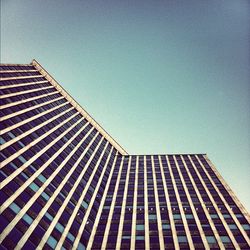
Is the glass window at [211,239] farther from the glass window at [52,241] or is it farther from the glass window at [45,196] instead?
the glass window at [45,196]

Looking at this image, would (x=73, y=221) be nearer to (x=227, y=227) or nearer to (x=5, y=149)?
(x=5, y=149)

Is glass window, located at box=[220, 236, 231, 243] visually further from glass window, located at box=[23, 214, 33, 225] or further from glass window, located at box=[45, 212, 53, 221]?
glass window, located at box=[23, 214, 33, 225]

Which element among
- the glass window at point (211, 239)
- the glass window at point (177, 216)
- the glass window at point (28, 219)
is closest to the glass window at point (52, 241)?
the glass window at point (28, 219)

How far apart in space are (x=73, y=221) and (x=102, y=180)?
1732cm

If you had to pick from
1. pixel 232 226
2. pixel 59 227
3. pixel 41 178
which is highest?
pixel 41 178

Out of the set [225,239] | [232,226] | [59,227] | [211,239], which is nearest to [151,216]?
[211,239]

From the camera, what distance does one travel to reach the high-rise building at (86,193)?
32.3 m

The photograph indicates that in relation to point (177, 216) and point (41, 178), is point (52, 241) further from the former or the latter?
point (177, 216)

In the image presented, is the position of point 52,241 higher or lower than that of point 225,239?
higher

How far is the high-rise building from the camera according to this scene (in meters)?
32.3

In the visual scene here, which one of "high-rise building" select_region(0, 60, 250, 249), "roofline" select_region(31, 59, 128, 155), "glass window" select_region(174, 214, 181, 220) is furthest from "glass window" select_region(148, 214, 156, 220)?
"roofline" select_region(31, 59, 128, 155)

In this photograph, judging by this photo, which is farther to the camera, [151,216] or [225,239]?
[151,216]

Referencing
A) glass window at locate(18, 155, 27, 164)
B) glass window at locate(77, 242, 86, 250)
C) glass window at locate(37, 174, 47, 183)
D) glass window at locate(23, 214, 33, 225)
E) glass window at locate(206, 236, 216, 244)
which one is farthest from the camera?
glass window at locate(37, 174, 47, 183)

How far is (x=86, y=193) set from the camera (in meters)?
45.2
